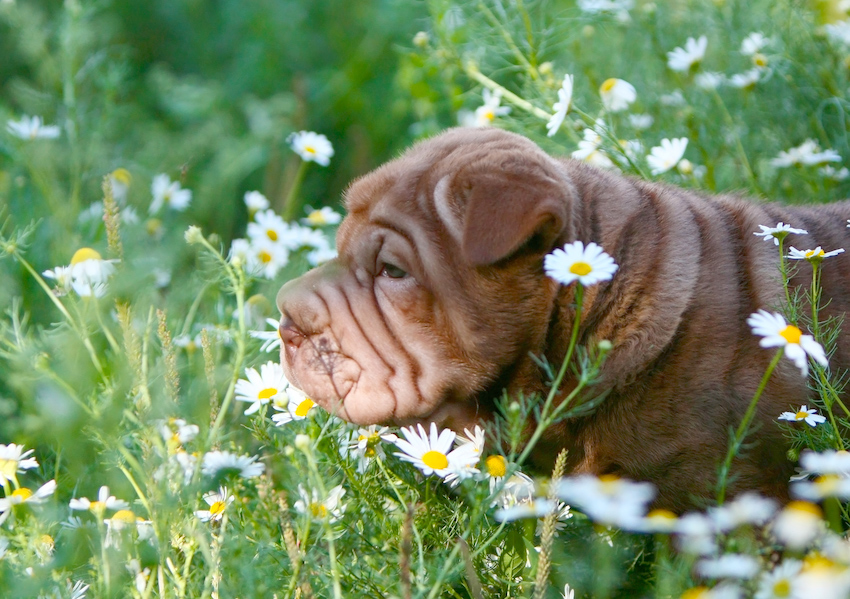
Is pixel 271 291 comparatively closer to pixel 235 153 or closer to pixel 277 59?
pixel 235 153

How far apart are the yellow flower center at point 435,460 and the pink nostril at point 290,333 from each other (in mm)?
660

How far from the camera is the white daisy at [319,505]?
200cm

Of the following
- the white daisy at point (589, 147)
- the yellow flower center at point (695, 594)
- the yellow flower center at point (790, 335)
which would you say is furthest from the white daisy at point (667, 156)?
the yellow flower center at point (695, 594)

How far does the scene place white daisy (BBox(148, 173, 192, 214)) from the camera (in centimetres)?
425

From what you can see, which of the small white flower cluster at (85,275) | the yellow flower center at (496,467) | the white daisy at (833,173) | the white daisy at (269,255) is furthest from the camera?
the white daisy at (833,173)

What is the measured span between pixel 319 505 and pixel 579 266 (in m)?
0.85

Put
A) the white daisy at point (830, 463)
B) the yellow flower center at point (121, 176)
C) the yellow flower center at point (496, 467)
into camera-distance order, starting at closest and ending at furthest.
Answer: the white daisy at point (830, 463), the yellow flower center at point (496, 467), the yellow flower center at point (121, 176)

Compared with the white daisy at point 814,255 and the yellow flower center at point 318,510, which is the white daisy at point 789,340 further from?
the yellow flower center at point 318,510

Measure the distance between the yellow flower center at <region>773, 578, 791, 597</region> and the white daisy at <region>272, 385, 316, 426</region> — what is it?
132cm

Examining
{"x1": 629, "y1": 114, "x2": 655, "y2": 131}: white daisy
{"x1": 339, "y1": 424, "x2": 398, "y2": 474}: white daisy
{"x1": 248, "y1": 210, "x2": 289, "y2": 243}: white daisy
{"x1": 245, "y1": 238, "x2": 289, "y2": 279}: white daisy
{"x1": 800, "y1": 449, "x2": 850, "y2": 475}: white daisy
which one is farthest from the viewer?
{"x1": 629, "y1": 114, "x2": 655, "y2": 131}: white daisy

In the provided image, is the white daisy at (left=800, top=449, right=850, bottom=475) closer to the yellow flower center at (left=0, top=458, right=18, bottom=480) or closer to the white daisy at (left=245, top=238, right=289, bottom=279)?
the yellow flower center at (left=0, top=458, right=18, bottom=480)

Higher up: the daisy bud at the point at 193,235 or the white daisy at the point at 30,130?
the daisy bud at the point at 193,235

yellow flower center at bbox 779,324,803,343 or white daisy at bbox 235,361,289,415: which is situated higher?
yellow flower center at bbox 779,324,803,343

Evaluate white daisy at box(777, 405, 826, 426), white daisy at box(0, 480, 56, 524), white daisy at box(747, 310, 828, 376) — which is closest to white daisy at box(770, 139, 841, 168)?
white daisy at box(777, 405, 826, 426)
